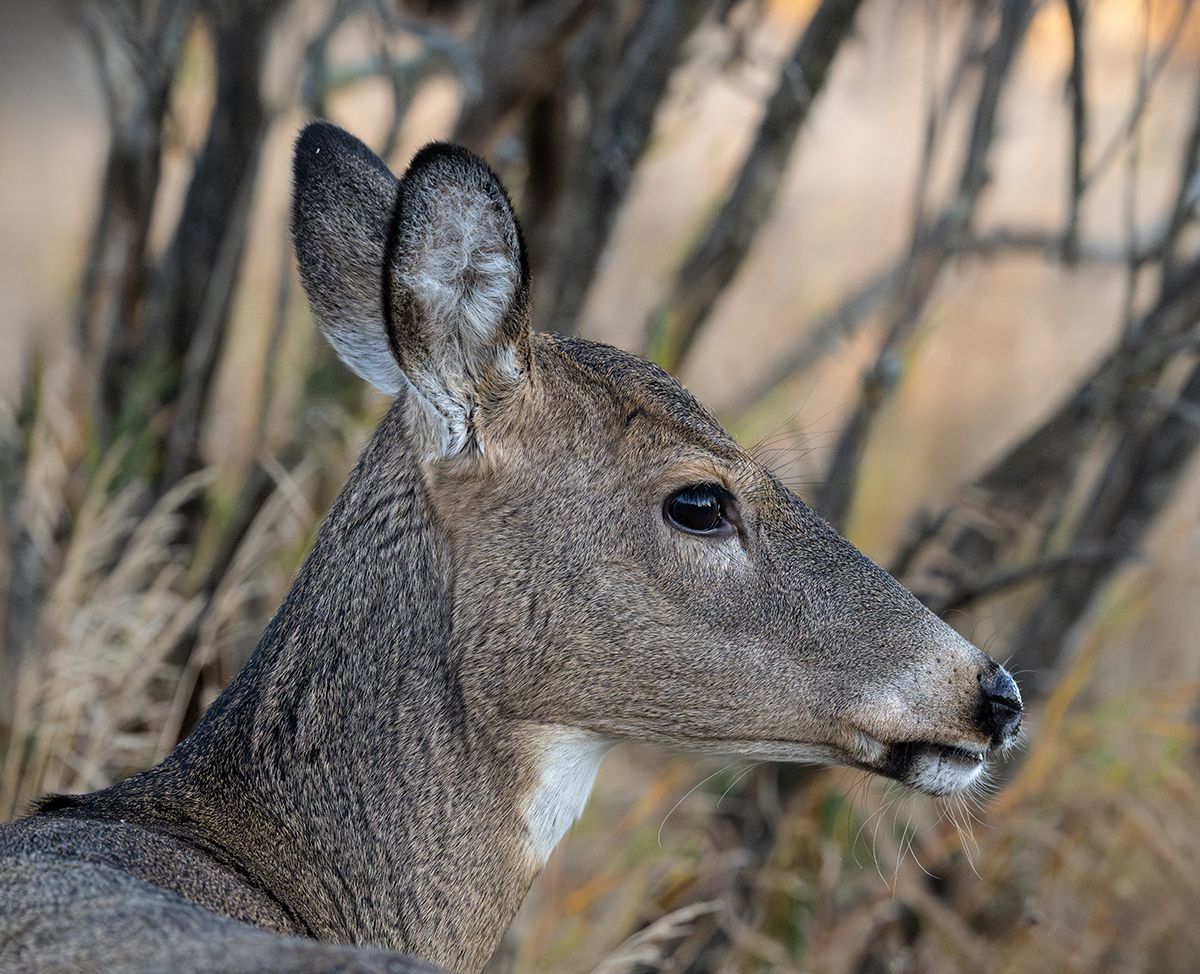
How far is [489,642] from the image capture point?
2705 millimetres

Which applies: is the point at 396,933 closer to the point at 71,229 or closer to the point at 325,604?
the point at 325,604

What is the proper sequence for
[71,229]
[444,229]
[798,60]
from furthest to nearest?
1. [71,229]
2. [798,60]
3. [444,229]

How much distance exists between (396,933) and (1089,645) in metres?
3.32

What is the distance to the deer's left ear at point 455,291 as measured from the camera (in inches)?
97.0

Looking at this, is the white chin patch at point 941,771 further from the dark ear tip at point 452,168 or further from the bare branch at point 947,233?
the bare branch at point 947,233

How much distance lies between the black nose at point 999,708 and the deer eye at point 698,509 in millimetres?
659

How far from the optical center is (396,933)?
267cm

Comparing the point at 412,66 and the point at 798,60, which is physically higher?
the point at 798,60

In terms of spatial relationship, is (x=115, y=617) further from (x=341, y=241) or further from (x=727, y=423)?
(x=727, y=423)

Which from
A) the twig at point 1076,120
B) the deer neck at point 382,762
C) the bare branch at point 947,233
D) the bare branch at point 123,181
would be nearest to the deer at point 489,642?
the deer neck at point 382,762

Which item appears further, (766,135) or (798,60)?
(766,135)

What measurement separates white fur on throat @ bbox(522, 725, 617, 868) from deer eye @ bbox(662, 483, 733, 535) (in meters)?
0.51

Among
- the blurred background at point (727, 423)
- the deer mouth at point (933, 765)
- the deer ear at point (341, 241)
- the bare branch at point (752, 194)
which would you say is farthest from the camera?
the blurred background at point (727, 423)

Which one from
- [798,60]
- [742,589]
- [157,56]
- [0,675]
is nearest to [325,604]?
[742,589]
